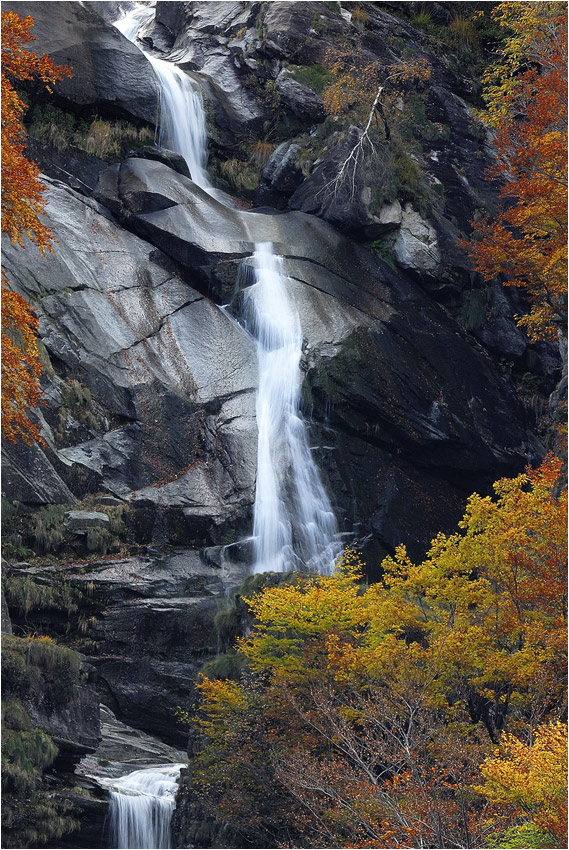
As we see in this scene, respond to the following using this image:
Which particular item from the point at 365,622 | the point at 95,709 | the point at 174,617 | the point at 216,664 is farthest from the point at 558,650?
the point at 174,617

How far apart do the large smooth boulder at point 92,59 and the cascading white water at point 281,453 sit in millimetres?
8262

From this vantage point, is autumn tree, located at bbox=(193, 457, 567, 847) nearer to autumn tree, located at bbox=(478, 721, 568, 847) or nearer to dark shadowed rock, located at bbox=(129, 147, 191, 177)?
autumn tree, located at bbox=(478, 721, 568, 847)

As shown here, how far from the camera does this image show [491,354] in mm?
32312

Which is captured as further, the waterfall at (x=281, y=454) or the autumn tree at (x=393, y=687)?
the waterfall at (x=281, y=454)

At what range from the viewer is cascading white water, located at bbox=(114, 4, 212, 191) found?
110 feet

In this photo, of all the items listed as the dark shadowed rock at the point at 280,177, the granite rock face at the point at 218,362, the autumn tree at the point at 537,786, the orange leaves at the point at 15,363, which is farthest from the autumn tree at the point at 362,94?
the autumn tree at the point at 537,786

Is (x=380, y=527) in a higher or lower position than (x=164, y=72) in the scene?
lower

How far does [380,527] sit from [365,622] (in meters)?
10.3

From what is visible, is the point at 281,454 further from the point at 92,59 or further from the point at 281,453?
the point at 92,59

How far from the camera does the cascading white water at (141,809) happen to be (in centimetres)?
1802

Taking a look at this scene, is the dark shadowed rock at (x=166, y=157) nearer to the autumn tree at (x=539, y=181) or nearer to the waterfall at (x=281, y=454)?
the waterfall at (x=281, y=454)

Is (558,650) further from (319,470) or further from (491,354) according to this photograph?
(491,354)

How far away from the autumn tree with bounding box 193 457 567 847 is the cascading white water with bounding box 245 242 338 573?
7130 millimetres

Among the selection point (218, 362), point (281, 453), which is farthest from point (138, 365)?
point (281, 453)
